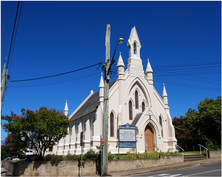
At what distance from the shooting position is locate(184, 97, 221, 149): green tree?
27172 mm

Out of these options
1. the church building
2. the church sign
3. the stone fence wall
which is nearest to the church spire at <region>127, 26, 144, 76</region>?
the church building

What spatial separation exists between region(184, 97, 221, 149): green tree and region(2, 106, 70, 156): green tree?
20.1 meters

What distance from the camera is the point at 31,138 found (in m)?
17.4

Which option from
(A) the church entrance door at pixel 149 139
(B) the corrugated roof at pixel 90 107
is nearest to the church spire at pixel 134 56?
(B) the corrugated roof at pixel 90 107

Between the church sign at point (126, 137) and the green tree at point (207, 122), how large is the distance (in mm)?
11775

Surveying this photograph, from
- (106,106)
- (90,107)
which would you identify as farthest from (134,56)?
(106,106)

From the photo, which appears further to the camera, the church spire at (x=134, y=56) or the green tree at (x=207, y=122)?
the church spire at (x=134, y=56)

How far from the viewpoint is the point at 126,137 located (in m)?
22.7

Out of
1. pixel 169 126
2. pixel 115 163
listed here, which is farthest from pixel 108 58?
pixel 169 126

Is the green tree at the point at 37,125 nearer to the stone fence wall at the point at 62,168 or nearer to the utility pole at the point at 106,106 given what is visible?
the stone fence wall at the point at 62,168

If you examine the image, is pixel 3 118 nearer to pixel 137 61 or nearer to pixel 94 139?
pixel 94 139

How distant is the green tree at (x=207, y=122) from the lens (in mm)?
27172

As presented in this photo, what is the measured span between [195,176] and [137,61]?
19920 millimetres

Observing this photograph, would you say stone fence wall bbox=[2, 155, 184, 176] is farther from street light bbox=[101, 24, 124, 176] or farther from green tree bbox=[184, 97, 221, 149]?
green tree bbox=[184, 97, 221, 149]
